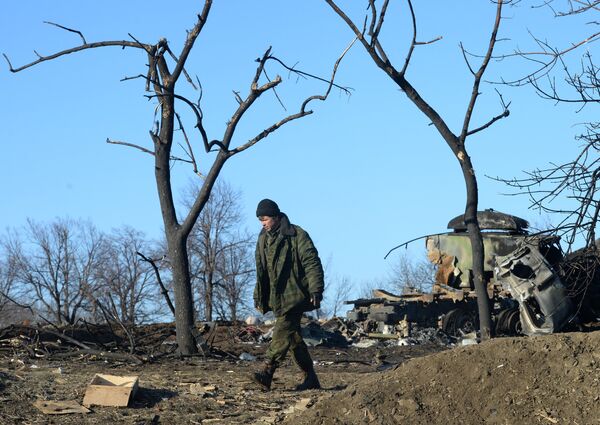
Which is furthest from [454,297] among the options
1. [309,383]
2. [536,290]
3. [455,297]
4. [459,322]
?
[309,383]

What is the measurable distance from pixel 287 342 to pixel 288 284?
1.93 ft

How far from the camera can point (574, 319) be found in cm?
1780

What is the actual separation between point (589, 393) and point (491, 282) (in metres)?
16.2

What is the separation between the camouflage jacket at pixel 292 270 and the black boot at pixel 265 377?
1.79 feet

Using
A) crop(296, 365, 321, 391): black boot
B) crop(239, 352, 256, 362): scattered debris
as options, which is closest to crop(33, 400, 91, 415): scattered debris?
crop(296, 365, 321, 391): black boot

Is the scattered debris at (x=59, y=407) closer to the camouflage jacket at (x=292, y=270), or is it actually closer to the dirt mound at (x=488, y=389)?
the dirt mound at (x=488, y=389)

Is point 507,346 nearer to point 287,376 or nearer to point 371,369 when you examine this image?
point 287,376

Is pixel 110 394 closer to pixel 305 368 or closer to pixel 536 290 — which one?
pixel 305 368

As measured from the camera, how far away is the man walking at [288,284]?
1006 cm

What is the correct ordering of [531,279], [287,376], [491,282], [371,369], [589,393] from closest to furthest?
[589,393] → [287,376] → [371,369] → [531,279] → [491,282]

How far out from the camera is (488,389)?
24.3 ft

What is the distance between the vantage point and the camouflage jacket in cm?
1007

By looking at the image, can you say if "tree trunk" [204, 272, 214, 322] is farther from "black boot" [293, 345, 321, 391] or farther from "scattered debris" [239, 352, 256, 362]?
"black boot" [293, 345, 321, 391]

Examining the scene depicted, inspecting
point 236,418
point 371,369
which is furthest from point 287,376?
point 236,418
